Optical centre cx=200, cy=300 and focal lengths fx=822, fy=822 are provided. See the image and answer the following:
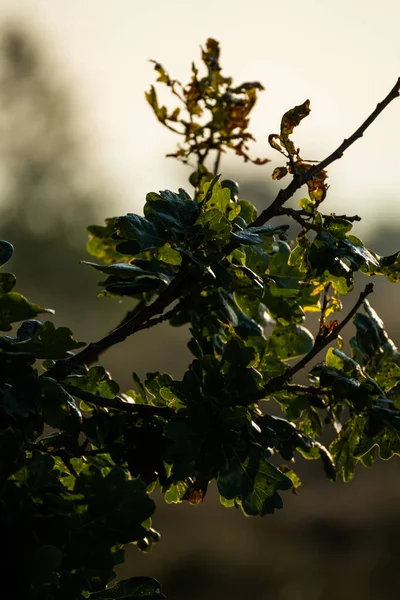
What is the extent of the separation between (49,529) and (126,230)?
1.29 feet

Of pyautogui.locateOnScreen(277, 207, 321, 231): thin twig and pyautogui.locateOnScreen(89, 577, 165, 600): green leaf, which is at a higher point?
pyautogui.locateOnScreen(277, 207, 321, 231): thin twig

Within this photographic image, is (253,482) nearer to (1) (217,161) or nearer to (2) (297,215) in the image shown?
(2) (297,215)

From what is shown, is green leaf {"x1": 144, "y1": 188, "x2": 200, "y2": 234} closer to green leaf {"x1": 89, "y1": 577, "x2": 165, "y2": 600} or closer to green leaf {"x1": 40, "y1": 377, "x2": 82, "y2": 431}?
green leaf {"x1": 40, "y1": 377, "x2": 82, "y2": 431}

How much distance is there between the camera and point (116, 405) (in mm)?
1055

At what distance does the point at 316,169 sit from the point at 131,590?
59 cm

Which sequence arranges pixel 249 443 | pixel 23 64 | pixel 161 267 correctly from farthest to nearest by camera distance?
1. pixel 23 64
2. pixel 161 267
3. pixel 249 443

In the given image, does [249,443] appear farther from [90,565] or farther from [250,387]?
[90,565]

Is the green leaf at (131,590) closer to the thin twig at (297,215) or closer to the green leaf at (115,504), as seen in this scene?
the green leaf at (115,504)

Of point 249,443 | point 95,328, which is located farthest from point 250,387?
point 95,328

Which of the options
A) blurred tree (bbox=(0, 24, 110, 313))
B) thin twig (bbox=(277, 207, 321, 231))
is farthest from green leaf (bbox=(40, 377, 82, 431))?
blurred tree (bbox=(0, 24, 110, 313))

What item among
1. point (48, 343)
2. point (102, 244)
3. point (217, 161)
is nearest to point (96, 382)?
point (48, 343)

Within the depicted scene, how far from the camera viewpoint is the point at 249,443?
1019 mm

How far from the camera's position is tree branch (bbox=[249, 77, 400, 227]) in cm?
109

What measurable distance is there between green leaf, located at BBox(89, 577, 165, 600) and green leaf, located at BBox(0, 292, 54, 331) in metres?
0.33
